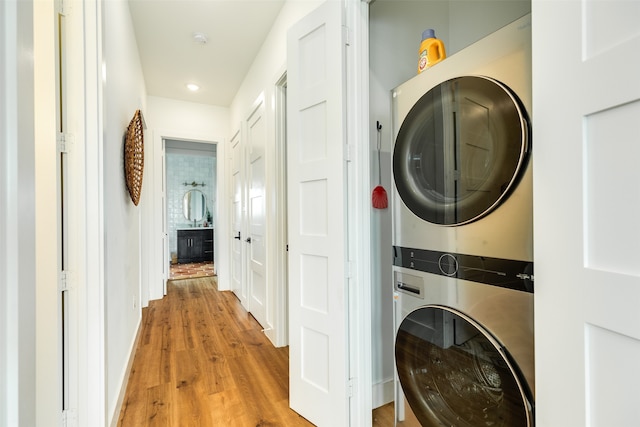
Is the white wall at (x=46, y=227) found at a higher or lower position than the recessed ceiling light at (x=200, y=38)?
lower

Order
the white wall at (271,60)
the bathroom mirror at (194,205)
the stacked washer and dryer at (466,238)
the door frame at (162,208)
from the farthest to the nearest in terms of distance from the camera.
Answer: the bathroom mirror at (194,205) → the door frame at (162,208) → the white wall at (271,60) → the stacked washer and dryer at (466,238)

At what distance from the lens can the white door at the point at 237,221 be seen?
3.56 m

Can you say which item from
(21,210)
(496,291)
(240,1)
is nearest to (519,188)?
(496,291)

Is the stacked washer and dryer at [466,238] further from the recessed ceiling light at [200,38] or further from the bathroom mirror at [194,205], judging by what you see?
the bathroom mirror at [194,205]

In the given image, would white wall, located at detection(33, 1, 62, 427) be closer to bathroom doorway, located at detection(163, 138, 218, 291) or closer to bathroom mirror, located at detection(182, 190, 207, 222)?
bathroom doorway, located at detection(163, 138, 218, 291)

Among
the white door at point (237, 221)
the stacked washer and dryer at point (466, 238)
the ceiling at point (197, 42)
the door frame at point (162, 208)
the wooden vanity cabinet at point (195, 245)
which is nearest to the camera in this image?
the stacked washer and dryer at point (466, 238)

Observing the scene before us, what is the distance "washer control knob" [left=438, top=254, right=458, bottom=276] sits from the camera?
40.3 inches

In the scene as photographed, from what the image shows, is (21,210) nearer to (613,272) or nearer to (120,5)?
(613,272)

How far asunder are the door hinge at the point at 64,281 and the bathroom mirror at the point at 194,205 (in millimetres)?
6125

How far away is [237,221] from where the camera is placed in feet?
12.7

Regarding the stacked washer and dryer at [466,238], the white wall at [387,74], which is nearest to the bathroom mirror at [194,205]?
the white wall at [387,74]

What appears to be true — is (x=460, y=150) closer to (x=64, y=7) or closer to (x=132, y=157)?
(x=64, y=7)

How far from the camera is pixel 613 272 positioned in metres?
0.55

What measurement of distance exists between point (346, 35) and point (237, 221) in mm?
2932
